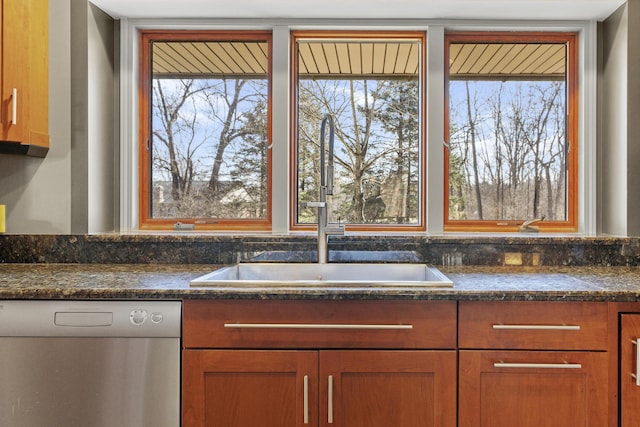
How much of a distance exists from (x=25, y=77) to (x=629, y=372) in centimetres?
246

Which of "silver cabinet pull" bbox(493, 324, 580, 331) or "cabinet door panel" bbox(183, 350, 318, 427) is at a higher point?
"silver cabinet pull" bbox(493, 324, 580, 331)

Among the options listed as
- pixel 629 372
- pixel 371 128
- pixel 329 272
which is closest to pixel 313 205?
pixel 329 272

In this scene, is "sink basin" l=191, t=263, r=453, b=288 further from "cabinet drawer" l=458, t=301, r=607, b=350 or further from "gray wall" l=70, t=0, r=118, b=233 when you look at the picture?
"gray wall" l=70, t=0, r=118, b=233

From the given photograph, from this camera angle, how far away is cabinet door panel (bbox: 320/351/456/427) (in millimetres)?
1338

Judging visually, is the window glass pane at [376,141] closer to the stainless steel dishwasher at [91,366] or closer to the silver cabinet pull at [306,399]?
the silver cabinet pull at [306,399]

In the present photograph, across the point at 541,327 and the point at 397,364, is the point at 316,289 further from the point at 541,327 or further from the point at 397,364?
the point at 541,327

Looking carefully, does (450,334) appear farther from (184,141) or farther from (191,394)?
(184,141)

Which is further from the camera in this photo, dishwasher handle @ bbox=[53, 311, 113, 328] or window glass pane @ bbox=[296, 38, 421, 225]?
window glass pane @ bbox=[296, 38, 421, 225]

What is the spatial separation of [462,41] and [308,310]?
1.67m

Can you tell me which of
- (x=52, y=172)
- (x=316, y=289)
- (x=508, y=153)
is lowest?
(x=316, y=289)

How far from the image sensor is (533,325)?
1.35m

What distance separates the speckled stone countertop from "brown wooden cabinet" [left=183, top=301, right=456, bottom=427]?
0.06 meters

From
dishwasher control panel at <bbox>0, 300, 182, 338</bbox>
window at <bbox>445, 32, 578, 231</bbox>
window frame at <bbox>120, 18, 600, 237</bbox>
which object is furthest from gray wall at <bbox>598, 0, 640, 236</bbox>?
dishwasher control panel at <bbox>0, 300, 182, 338</bbox>

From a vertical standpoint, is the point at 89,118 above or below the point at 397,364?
above
